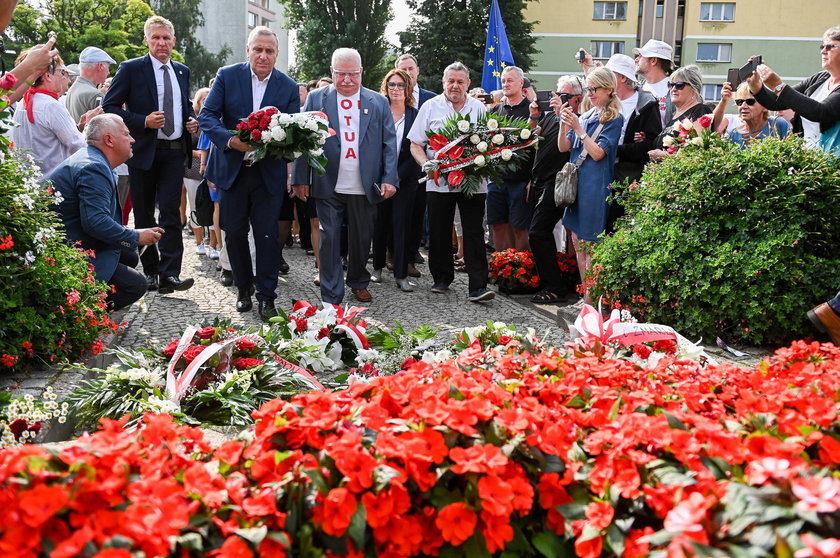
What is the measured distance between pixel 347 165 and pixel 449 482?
565cm

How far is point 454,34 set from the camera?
37.2m

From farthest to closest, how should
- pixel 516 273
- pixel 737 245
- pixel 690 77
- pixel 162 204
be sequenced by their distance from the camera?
1. pixel 516 273
2. pixel 162 204
3. pixel 690 77
4. pixel 737 245

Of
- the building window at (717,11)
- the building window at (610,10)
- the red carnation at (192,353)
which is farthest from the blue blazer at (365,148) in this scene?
the building window at (717,11)

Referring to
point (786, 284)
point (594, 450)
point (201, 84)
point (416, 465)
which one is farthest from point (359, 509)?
point (201, 84)

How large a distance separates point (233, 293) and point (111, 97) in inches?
86.5

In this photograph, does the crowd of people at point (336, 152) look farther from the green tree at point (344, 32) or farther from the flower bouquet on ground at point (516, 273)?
the green tree at point (344, 32)

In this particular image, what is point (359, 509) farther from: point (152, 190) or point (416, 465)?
point (152, 190)

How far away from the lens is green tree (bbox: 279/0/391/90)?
4044 centimetres

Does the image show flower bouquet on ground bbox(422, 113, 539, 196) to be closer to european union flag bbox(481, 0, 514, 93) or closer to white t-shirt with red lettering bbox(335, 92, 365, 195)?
white t-shirt with red lettering bbox(335, 92, 365, 195)

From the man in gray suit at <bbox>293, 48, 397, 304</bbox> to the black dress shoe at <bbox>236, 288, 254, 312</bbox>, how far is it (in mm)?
659

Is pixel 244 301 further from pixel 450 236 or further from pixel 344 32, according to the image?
pixel 344 32

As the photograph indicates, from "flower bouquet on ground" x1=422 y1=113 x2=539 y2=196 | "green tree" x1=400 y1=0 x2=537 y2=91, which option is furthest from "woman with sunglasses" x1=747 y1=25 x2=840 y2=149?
"green tree" x1=400 y1=0 x2=537 y2=91

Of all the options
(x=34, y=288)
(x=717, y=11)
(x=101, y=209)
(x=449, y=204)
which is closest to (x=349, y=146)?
(x=449, y=204)

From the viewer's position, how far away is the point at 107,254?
5.85 meters
